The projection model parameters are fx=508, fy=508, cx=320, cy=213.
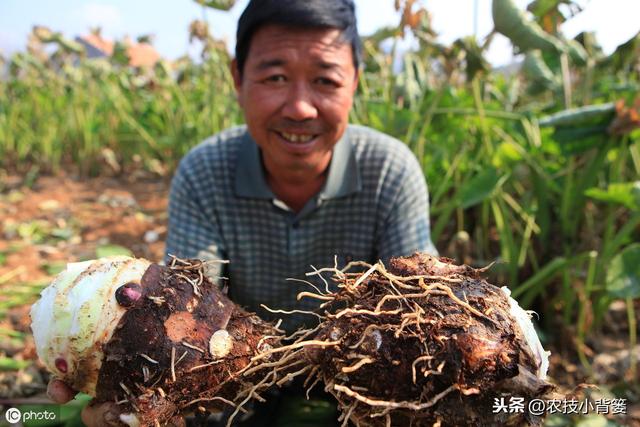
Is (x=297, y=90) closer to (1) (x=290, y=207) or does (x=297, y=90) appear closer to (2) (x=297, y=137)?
(2) (x=297, y=137)

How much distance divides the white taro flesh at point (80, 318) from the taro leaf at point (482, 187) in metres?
1.18

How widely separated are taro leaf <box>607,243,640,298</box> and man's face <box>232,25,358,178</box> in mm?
914

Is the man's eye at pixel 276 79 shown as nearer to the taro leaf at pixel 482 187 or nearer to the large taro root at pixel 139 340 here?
the large taro root at pixel 139 340

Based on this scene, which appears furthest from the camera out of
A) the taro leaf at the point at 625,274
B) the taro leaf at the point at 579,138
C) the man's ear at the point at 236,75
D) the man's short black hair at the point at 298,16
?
the taro leaf at the point at 579,138

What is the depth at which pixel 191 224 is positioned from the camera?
1.67 meters

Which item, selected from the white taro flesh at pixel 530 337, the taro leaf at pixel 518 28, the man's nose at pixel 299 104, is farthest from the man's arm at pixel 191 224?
the taro leaf at pixel 518 28

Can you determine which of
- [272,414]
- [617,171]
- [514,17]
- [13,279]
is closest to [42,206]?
[13,279]

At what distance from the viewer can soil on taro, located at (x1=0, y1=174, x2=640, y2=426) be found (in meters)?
1.75

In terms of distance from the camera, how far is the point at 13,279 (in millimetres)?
2318

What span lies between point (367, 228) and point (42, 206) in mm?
2562

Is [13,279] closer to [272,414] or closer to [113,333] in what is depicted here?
[272,414]

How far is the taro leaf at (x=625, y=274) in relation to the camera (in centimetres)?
148

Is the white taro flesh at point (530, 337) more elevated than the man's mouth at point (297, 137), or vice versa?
the man's mouth at point (297, 137)

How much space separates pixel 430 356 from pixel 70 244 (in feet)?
8.28
